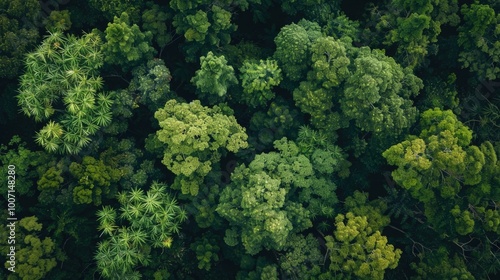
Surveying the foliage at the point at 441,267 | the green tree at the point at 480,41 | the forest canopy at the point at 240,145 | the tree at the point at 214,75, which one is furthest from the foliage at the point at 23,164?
the green tree at the point at 480,41

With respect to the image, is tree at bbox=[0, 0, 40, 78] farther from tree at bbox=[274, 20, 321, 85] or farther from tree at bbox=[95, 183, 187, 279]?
tree at bbox=[274, 20, 321, 85]

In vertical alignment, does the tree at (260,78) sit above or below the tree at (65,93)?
above

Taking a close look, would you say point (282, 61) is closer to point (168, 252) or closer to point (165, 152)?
point (165, 152)

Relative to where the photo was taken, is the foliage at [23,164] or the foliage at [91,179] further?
the foliage at [23,164]

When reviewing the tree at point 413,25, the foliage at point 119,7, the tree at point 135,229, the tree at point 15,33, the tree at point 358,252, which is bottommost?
the tree at point 135,229

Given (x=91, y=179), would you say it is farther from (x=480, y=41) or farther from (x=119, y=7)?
(x=480, y=41)

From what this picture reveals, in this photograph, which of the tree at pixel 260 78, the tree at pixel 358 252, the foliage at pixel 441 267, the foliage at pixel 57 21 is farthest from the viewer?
the foliage at pixel 57 21

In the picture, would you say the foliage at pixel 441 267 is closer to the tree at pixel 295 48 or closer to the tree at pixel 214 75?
the tree at pixel 295 48
